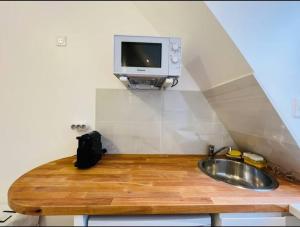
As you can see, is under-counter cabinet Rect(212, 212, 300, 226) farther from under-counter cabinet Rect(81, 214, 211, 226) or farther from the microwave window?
the microwave window

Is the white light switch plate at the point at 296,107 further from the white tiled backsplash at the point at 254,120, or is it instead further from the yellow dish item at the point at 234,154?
the yellow dish item at the point at 234,154

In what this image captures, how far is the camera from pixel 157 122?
1511 mm

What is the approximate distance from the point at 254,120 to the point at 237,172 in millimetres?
500

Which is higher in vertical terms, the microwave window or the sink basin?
the microwave window

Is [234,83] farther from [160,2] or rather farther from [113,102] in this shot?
[113,102]

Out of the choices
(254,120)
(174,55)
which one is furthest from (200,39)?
(254,120)

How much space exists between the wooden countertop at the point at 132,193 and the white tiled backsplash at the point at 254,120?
184 millimetres

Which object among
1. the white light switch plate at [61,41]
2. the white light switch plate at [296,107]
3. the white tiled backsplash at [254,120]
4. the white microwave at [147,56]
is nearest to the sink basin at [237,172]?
the white tiled backsplash at [254,120]

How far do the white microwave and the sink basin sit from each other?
729mm

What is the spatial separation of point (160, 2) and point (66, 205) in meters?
1.27

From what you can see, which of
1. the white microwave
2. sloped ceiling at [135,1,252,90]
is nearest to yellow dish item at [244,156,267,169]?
sloped ceiling at [135,1,252,90]

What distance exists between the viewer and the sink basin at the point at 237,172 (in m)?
1.17

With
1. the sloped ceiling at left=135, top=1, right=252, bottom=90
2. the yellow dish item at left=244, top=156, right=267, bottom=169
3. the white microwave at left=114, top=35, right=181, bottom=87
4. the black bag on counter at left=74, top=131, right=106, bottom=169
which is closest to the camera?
the sloped ceiling at left=135, top=1, right=252, bottom=90

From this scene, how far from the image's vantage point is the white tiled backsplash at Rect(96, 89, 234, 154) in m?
1.47
